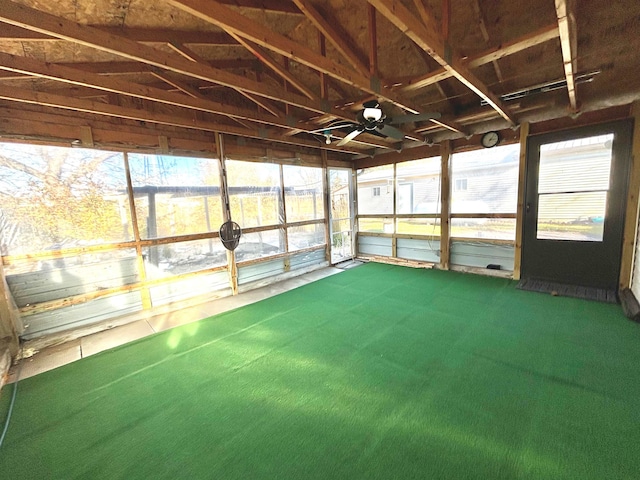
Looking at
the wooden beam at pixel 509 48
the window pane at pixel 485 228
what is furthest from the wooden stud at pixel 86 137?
the window pane at pixel 485 228

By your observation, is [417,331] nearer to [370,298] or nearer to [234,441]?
[370,298]

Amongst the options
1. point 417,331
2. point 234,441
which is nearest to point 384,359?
point 417,331

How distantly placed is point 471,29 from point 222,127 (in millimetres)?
3370

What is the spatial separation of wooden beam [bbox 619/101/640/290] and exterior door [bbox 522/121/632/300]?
5 centimetres

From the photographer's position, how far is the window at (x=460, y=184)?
5148 millimetres

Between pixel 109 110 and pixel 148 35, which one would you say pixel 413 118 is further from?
pixel 109 110

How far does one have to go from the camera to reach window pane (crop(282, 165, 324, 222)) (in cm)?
554

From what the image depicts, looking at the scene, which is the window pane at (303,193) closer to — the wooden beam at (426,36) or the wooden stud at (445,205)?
the wooden stud at (445,205)

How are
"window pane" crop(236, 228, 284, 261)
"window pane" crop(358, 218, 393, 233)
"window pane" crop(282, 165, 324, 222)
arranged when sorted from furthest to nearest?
1. "window pane" crop(358, 218, 393, 233)
2. "window pane" crop(282, 165, 324, 222)
3. "window pane" crop(236, 228, 284, 261)

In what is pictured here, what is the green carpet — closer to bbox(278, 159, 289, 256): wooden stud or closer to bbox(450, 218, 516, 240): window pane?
bbox(450, 218, 516, 240): window pane

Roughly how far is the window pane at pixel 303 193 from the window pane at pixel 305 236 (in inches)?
8.4

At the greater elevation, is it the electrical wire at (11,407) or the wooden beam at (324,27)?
the wooden beam at (324,27)

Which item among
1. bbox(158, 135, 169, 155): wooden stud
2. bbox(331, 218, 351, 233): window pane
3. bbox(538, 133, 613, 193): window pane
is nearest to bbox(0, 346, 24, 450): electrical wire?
bbox(158, 135, 169, 155): wooden stud

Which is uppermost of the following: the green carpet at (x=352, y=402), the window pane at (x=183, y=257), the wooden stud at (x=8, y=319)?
the window pane at (x=183, y=257)
